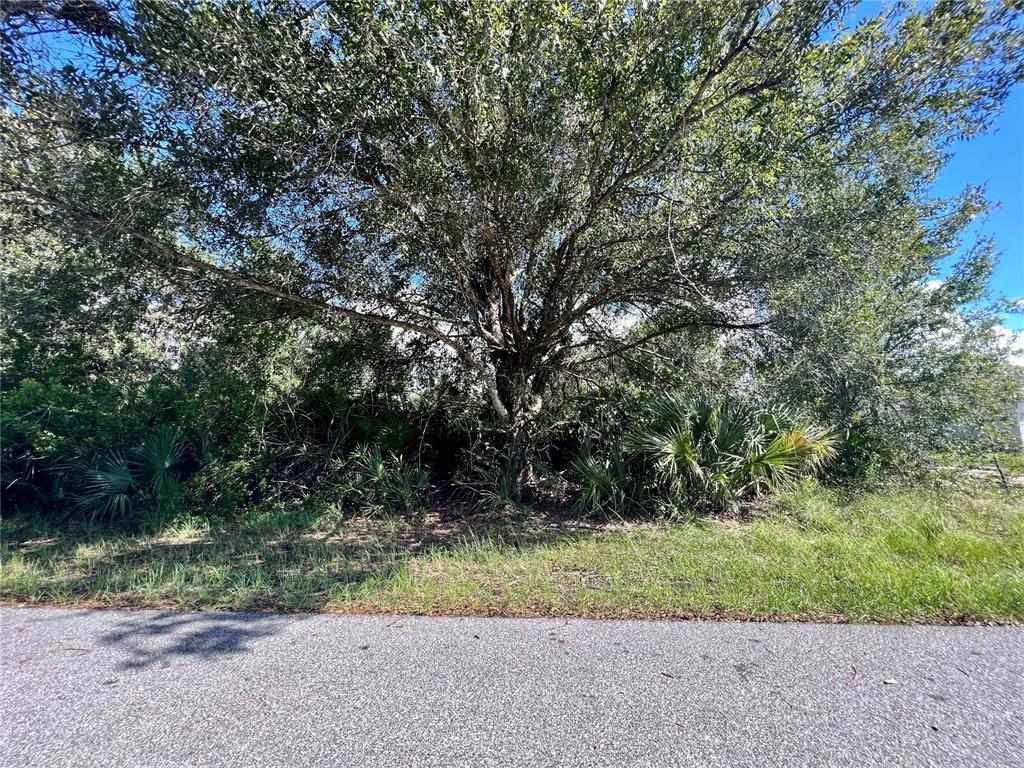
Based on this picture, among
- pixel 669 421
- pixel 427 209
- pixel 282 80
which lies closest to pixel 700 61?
pixel 427 209

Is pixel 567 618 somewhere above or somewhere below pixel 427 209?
below

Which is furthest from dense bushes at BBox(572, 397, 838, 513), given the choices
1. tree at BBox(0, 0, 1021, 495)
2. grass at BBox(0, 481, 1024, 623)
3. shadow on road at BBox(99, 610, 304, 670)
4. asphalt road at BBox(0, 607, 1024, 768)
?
shadow on road at BBox(99, 610, 304, 670)

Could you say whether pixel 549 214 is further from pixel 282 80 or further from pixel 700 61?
pixel 282 80

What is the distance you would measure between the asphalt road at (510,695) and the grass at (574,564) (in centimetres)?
34

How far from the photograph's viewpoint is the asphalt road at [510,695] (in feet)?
7.93

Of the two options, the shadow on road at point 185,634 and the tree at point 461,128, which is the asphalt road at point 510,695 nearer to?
the shadow on road at point 185,634

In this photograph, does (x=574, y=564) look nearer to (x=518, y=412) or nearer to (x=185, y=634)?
(x=185, y=634)

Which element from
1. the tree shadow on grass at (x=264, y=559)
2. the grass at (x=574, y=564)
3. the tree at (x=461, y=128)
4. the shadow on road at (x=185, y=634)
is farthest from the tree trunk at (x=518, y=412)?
the shadow on road at (x=185, y=634)

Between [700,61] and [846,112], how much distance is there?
178 centimetres

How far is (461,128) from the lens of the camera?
218 inches

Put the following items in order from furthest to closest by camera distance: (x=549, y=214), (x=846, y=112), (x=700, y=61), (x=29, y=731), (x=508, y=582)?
(x=549, y=214), (x=846, y=112), (x=700, y=61), (x=508, y=582), (x=29, y=731)

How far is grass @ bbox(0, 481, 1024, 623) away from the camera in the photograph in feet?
13.3

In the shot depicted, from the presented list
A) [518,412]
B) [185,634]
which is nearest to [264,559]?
[185,634]

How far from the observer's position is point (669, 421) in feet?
25.3
